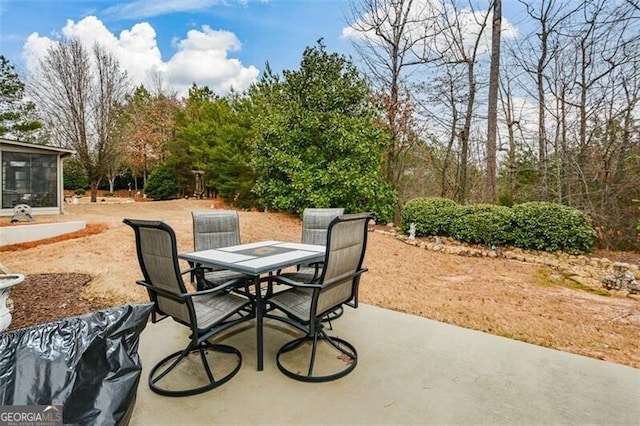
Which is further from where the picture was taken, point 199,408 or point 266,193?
point 266,193

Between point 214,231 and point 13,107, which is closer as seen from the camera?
point 214,231

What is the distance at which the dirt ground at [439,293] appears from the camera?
3094 millimetres

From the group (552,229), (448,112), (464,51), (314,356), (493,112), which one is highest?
(464,51)

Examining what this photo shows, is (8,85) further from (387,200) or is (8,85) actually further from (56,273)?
(387,200)

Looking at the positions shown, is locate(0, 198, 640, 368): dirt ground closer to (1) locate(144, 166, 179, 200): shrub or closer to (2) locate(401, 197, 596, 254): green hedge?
(2) locate(401, 197, 596, 254): green hedge

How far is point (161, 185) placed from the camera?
58.2 ft

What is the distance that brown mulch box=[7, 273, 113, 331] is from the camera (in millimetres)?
3223

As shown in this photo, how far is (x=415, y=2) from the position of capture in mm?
10539

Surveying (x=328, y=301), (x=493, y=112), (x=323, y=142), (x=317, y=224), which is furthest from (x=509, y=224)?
(x=328, y=301)

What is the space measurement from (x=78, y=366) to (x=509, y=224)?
278 inches

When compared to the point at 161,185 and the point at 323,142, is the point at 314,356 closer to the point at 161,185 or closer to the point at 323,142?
the point at 323,142

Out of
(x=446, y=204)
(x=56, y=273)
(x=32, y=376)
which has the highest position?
(x=446, y=204)

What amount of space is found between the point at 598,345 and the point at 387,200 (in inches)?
277

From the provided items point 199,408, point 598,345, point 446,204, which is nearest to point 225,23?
point 446,204
